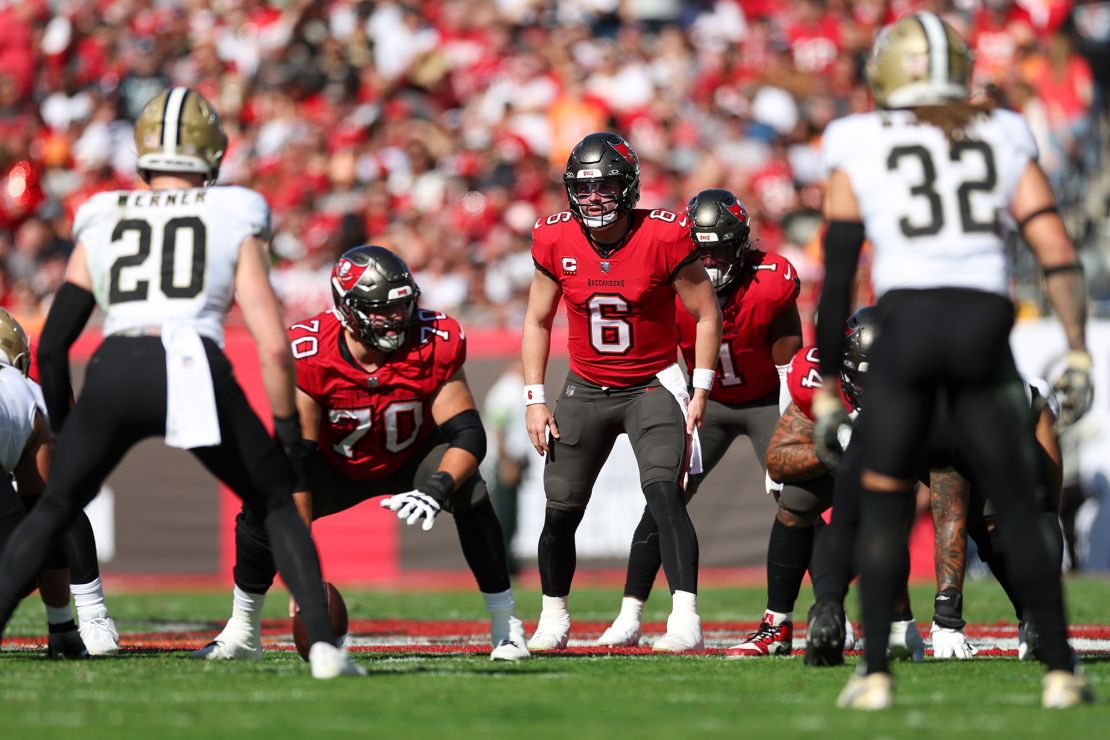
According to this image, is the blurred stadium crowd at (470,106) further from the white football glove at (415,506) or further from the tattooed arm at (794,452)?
the white football glove at (415,506)

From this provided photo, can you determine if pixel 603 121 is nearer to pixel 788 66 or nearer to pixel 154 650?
pixel 788 66

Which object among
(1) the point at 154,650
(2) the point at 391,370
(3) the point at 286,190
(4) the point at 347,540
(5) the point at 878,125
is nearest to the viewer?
(5) the point at 878,125

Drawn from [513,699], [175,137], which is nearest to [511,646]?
[513,699]

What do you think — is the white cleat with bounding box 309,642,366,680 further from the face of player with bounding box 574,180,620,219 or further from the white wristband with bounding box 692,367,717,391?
the face of player with bounding box 574,180,620,219

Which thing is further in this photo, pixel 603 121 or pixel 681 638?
pixel 603 121

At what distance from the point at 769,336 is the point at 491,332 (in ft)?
19.2

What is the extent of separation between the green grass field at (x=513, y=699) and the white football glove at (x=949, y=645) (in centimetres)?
8

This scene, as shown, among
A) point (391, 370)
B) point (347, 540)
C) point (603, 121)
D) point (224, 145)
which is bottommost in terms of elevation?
point (347, 540)

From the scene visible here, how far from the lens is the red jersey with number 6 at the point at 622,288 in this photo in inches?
297

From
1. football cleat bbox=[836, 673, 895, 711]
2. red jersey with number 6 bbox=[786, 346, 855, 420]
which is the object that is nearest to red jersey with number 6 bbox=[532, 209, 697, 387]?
red jersey with number 6 bbox=[786, 346, 855, 420]

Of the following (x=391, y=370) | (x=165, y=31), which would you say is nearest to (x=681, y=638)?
(x=391, y=370)

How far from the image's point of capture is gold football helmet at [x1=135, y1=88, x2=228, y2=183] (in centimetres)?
575

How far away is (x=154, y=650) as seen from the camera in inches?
295

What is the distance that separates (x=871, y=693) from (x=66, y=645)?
360 centimetres
